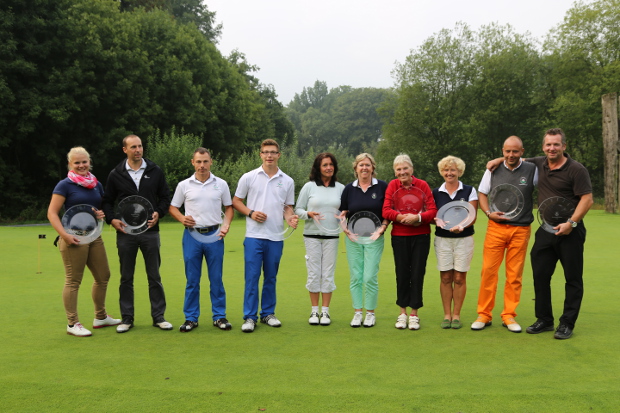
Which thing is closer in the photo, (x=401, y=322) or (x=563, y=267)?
(x=563, y=267)

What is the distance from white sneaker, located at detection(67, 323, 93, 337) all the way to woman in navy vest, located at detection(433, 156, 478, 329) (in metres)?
3.50

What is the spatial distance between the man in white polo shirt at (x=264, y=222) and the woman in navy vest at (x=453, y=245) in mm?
1523

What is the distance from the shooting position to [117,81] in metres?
26.9

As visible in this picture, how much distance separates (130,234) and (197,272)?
767 mm

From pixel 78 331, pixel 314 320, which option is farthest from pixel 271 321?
pixel 78 331

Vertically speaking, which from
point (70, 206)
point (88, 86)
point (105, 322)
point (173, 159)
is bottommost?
point (105, 322)

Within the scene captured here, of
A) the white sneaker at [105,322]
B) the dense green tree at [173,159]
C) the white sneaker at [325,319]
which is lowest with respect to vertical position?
the white sneaker at [105,322]

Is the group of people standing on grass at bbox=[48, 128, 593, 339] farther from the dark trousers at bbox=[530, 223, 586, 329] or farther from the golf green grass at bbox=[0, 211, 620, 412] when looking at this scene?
the golf green grass at bbox=[0, 211, 620, 412]

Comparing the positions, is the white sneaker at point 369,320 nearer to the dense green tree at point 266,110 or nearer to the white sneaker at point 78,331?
the white sneaker at point 78,331

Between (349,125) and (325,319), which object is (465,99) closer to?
(325,319)

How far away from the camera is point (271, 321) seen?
5832 mm

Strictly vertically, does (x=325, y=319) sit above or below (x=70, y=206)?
below

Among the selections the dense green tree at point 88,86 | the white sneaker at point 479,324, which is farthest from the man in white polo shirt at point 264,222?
the dense green tree at point 88,86

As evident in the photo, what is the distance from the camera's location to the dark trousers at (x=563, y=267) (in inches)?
213
